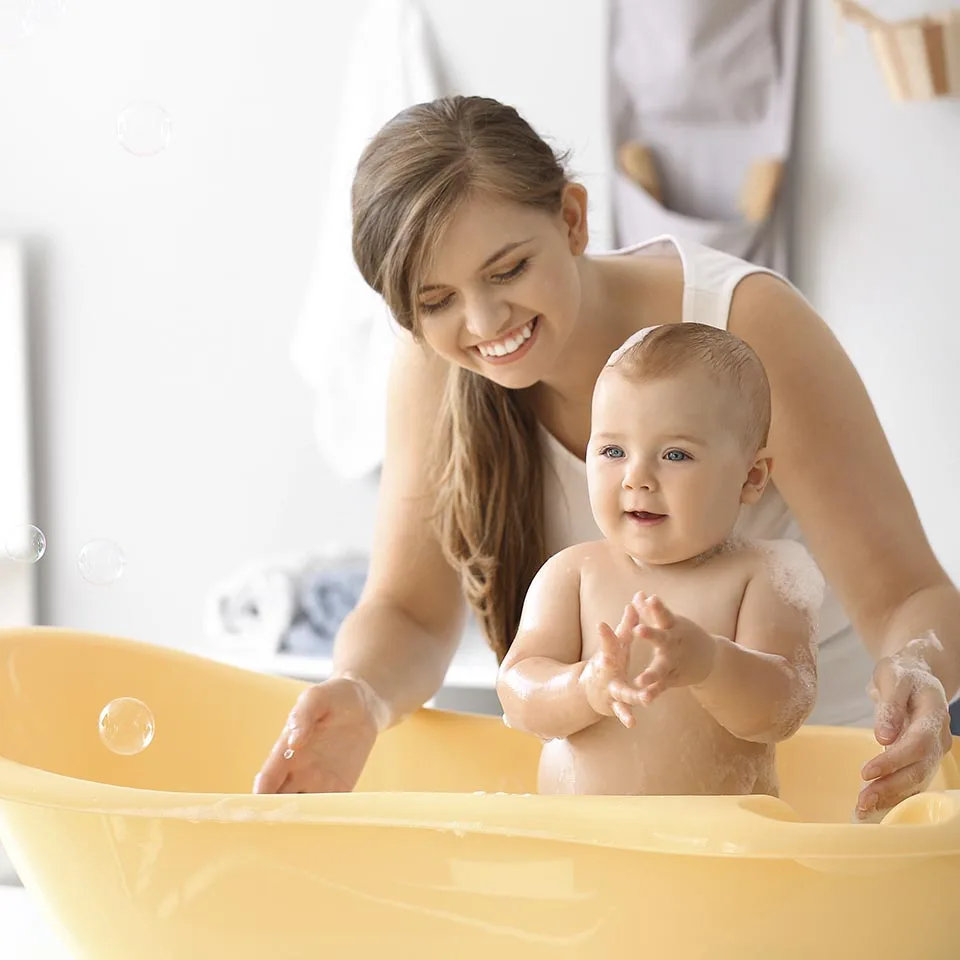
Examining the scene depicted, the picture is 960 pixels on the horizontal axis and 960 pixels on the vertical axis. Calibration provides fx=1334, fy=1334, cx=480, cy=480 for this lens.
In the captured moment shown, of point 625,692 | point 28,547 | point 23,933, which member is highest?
point 625,692

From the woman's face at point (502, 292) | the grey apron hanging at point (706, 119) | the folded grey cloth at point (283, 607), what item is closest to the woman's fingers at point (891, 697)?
the woman's face at point (502, 292)

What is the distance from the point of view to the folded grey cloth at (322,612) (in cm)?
249

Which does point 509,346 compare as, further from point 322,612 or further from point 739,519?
point 322,612

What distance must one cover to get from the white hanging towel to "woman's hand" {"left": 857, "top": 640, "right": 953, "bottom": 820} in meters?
1.68

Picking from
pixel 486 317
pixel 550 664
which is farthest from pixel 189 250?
pixel 550 664

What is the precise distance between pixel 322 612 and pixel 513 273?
1489mm

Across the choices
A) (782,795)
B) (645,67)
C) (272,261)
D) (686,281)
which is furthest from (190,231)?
(782,795)

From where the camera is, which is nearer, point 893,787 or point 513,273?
point 893,787

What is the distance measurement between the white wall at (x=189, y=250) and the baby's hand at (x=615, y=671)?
1777mm

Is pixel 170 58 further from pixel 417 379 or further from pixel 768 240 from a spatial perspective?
pixel 417 379

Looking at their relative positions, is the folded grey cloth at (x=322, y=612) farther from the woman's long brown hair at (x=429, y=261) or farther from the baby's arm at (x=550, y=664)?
the baby's arm at (x=550, y=664)

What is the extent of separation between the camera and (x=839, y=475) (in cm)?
116

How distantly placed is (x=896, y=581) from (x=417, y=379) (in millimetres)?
527

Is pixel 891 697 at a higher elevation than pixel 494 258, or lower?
lower
